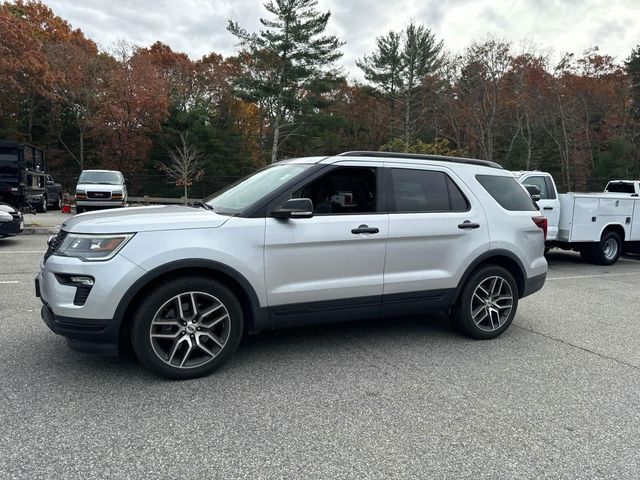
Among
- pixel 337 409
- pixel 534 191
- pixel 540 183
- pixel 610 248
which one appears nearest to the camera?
pixel 337 409

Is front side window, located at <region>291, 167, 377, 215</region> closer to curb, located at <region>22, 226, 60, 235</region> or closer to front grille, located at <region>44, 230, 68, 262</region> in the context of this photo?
front grille, located at <region>44, 230, 68, 262</region>

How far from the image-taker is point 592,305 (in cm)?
658

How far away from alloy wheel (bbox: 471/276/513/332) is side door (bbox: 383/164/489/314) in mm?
368

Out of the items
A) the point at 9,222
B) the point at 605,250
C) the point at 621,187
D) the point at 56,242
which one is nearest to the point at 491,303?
the point at 56,242

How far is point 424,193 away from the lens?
177 inches

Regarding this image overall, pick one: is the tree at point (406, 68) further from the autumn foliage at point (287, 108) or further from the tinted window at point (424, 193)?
the tinted window at point (424, 193)

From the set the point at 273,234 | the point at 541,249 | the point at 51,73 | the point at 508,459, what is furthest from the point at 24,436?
the point at 51,73

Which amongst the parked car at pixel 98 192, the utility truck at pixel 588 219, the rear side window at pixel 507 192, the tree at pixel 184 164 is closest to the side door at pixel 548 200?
the utility truck at pixel 588 219

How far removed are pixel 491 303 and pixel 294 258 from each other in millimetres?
2291

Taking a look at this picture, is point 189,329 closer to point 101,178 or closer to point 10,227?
point 10,227

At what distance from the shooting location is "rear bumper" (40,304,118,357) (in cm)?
327

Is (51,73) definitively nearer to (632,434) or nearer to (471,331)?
(471,331)

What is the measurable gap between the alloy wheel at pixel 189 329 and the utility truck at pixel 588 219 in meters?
7.97

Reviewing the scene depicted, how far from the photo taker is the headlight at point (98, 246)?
3314 mm
